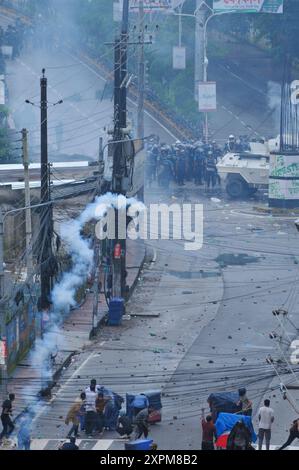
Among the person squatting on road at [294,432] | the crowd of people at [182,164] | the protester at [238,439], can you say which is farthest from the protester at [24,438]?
the crowd of people at [182,164]

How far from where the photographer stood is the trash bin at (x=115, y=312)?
27.5 meters

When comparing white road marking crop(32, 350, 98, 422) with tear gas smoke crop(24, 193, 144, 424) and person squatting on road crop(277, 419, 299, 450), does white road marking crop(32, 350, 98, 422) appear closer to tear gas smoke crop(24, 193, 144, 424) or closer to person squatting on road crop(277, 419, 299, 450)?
tear gas smoke crop(24, 193, 144, 424)

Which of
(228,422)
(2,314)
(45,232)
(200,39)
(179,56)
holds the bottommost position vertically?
(228,422)

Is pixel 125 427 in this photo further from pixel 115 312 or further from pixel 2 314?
pixel 115 312

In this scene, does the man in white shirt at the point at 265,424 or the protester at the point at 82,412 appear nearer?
→ the man in white shirt at the point at 265,424

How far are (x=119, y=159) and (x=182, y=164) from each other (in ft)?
57.4

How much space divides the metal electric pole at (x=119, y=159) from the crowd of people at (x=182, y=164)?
15.7m

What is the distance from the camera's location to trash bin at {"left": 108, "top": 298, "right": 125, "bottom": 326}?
27.5m

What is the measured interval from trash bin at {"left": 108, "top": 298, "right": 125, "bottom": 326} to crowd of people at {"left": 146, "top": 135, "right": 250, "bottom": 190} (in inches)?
709

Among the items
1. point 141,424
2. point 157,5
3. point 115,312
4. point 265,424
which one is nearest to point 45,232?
point 115,312

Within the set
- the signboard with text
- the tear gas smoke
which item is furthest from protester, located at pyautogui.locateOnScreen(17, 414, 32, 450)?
the signboard with text

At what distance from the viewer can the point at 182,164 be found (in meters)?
45.6

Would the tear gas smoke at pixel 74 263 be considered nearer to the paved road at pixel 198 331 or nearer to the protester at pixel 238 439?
the paved road at pixel 198 331

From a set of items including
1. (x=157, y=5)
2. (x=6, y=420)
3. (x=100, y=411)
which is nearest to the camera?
(x=6, y=420)
